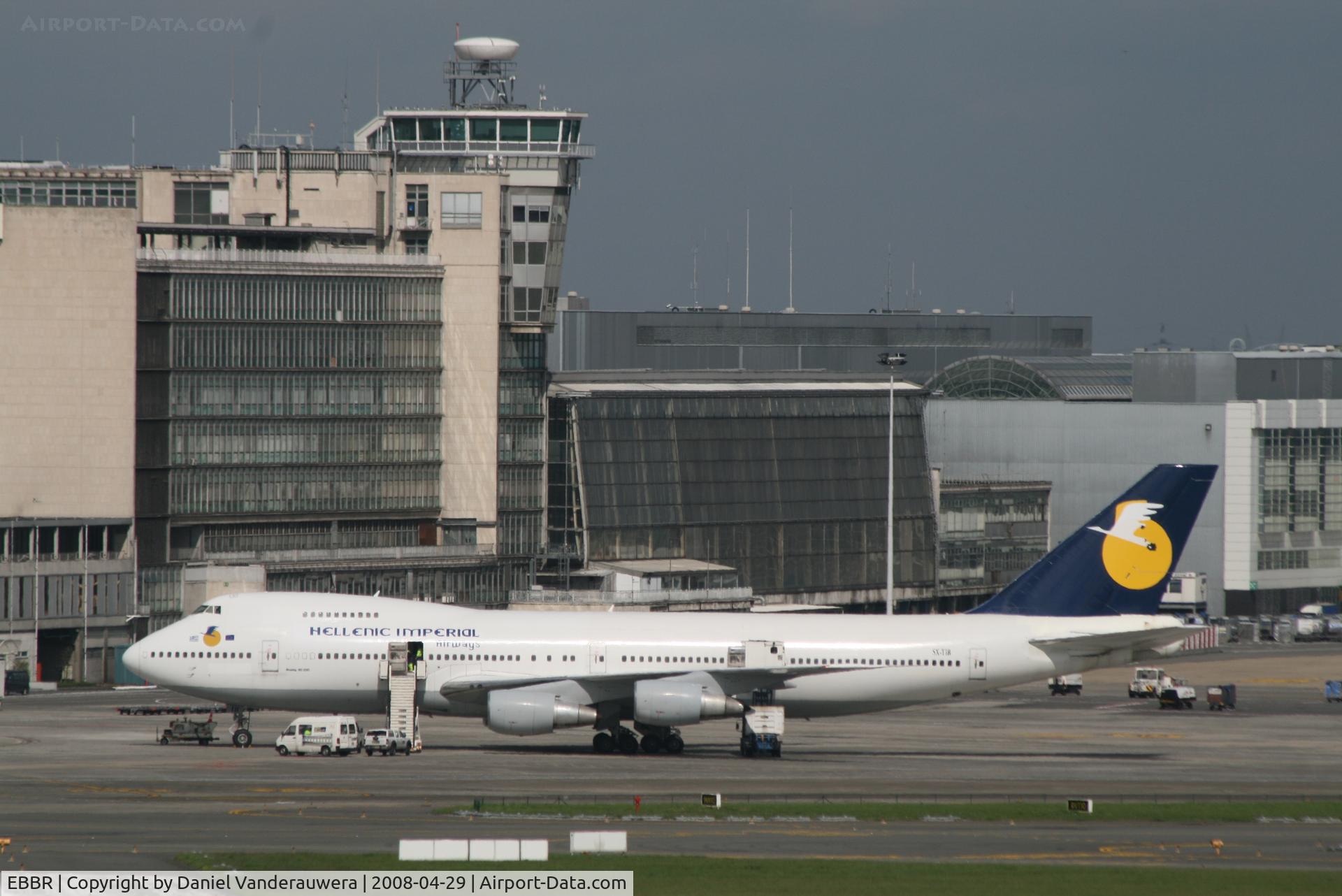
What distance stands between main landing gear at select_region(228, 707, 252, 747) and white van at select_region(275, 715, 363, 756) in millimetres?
2499

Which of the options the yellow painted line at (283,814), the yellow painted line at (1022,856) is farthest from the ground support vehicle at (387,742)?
the yellow painted line at (1022,856)

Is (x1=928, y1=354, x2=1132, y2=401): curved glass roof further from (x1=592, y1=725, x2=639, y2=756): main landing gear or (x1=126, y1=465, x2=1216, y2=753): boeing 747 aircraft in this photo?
(x1=592, y1=725, x2=639, y2=756): main landing gear

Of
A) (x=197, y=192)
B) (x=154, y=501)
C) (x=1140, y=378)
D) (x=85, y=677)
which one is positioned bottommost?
(x=85, y=677)

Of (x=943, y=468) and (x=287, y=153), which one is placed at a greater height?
(x=287, y=153)

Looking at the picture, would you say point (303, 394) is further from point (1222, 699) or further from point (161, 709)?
point (1222, 699)

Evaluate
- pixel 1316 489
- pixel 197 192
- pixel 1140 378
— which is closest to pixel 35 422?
pixel 197 192

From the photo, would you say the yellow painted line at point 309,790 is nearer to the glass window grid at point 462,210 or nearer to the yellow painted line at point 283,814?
the yellow painted line at point 283,814

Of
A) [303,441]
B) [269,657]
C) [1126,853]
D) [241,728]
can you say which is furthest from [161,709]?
[303,441]

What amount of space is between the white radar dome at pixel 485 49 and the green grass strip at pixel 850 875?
371 feet

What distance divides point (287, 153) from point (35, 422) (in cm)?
3350

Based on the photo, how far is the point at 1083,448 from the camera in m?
184

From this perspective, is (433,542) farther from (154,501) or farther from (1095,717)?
(1095,717)

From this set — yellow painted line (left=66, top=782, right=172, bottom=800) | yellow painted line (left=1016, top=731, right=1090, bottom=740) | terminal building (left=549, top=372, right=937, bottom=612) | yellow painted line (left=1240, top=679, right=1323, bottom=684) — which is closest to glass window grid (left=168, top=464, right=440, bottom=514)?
terminal building (left=549, top=372, right=937, bottom=612)

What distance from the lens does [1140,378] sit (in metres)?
182
